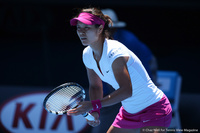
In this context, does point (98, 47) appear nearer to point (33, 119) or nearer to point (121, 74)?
point (121, 74)

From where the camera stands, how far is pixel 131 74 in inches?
103

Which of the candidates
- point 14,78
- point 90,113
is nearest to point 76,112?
point 90,113

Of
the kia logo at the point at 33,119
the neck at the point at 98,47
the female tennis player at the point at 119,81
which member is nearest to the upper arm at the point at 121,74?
the female tennis player at the point at 119,81

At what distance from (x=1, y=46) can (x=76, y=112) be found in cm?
546

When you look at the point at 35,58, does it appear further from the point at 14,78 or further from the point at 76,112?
the point at 76,112

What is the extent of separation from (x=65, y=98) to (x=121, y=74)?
56 centimetres

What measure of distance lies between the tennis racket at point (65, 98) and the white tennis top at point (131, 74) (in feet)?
0.67

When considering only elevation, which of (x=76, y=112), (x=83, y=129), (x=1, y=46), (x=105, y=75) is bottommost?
(x=83, y=129)

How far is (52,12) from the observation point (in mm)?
7488

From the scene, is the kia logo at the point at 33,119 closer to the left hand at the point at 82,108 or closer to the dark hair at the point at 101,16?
the dark hair at the point at 101,16

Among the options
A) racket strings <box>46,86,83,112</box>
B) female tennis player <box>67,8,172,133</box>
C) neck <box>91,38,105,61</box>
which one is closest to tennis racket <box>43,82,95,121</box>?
racket strings <box>46,86,83,112</box>

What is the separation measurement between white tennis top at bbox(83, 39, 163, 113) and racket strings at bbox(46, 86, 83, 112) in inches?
8.4

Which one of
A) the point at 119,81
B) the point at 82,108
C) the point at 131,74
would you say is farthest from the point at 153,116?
the point at 82,108

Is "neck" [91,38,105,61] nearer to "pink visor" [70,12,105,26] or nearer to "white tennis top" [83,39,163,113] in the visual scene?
"white tennis top" [83,39,163,113]
